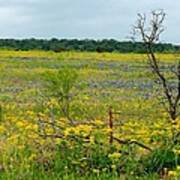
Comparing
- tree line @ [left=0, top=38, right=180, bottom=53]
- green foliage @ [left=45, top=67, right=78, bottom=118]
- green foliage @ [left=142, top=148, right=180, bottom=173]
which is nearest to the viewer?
green foliage @ [left=142, top=148, right=180, bottom=173]

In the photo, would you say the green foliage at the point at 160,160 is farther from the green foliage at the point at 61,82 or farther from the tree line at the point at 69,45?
the tree line at the point at 69,45

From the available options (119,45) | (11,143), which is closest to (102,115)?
(11,143)

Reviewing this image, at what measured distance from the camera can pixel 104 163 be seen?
8.36 metres

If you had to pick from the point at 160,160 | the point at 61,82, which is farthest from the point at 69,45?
the point at 160,160

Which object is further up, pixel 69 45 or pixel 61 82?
pixel 61 82

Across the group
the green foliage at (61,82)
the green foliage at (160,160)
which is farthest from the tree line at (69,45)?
the green foliage at (160,160)

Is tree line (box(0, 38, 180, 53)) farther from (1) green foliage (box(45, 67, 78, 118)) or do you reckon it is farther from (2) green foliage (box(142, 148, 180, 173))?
(2) green foliage (box(142, 148, 180, 173))

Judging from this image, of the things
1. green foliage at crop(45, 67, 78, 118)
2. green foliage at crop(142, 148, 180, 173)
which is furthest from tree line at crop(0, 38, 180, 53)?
green foliage at crop(142, 148, 180, 173)

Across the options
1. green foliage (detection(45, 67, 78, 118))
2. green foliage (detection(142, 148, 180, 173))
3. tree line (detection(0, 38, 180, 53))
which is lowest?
tree line (detection(0, 38, 180, 53))

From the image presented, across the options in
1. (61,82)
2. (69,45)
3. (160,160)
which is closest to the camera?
(160,160)

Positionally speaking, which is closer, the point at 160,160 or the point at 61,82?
the point at 160,160

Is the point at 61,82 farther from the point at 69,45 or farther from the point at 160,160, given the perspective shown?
the point at 69,45

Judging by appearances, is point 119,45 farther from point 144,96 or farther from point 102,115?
point 102,115

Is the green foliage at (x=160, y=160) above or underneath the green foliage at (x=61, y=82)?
underneath
